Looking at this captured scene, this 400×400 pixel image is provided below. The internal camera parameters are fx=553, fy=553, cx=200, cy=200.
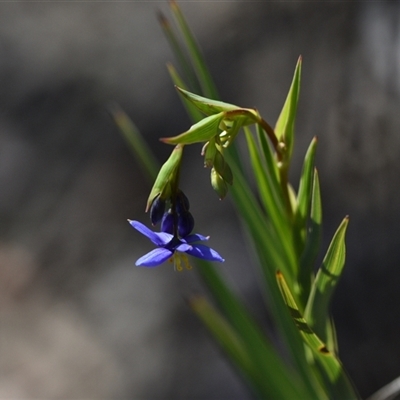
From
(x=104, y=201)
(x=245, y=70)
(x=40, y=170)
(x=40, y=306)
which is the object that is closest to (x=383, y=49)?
(x=245, y=70)

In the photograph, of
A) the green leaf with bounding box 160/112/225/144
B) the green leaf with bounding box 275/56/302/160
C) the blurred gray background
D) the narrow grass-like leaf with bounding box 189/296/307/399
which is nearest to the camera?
the green leaf with bounding box 160/112/225/144

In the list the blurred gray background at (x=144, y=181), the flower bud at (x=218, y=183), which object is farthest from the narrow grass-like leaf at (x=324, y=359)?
the blurred gray background at (x=144, y=181)

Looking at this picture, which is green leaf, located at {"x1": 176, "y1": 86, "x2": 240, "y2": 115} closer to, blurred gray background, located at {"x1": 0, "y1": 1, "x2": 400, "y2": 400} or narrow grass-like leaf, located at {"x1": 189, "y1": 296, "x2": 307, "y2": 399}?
narrow grass-like leaf, located at {"x1": 189, "y1": 296, "x2": 307, "y2": 399}

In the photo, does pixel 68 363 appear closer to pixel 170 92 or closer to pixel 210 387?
pixel 210 387

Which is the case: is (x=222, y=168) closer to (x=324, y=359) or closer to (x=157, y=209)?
(x=157, y=209)

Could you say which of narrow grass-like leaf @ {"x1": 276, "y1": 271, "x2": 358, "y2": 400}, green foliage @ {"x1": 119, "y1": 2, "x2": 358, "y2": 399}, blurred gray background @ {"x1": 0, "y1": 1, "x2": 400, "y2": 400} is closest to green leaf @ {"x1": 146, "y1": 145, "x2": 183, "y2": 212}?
green foliage @ {"x1": 119, "y1": 2, "x2": 358, "y2": 399}

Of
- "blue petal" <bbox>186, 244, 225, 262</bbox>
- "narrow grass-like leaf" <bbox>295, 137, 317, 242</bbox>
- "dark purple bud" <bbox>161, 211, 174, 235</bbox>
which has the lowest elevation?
"narrow grass-like leaf" <bbox>295, 137, 317, 242</bbox>

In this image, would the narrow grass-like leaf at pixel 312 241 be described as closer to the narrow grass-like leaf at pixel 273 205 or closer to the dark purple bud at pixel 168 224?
the narrow grass-like leaf at pixel 273 205
